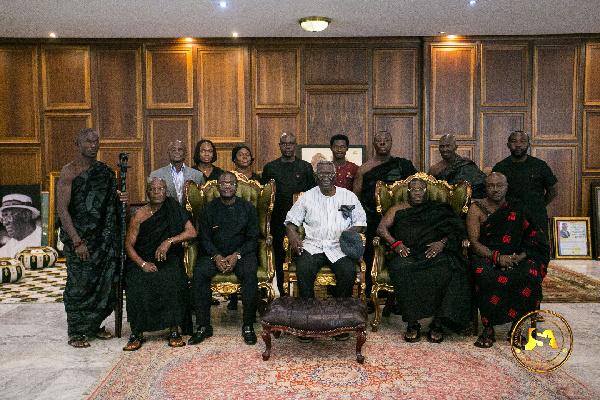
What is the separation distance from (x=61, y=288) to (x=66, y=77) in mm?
3798

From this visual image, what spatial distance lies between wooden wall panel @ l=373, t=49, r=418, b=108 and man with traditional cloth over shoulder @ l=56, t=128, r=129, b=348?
500cm

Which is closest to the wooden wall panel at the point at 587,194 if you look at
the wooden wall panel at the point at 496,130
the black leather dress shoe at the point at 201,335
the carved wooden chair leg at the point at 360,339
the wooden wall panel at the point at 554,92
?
the wooden wall panel at the point at 554,92

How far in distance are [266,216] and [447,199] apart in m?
1.72

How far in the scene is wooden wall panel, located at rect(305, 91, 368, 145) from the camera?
7.77 metres

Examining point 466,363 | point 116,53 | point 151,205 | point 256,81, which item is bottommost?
Result: point 466,363

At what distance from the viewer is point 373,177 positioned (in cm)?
479

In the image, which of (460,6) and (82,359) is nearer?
(82,359)

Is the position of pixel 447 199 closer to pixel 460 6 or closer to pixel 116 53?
pixel 460 6

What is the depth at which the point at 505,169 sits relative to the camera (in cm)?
489

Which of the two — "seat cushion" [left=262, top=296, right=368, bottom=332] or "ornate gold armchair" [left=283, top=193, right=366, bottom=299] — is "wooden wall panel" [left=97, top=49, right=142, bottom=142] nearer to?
"ornate gold armchair" [left=283, top=193, right=366, bottom=299]

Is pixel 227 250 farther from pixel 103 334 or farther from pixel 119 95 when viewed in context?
pixel 119 95

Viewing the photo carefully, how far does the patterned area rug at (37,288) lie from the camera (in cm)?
529

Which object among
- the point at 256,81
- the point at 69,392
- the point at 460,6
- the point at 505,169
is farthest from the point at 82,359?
the point at 460,6

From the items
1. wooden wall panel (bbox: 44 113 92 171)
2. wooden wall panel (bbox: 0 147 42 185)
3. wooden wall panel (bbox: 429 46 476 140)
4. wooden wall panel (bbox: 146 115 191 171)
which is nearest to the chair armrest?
wooden wall panel (bbox: 429 46 476 140)
